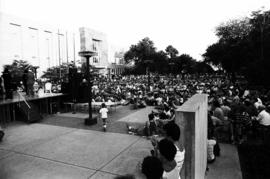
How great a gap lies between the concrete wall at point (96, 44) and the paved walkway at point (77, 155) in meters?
44.5

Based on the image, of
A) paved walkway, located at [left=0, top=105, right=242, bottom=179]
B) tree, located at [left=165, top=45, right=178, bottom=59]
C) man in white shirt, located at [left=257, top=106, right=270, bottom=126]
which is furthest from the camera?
tree, located at [left=165, top=45, right=178, bottom=59]

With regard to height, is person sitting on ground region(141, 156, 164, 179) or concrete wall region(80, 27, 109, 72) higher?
concrete wall region(80, 27, 109, 72)

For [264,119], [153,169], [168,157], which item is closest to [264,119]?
[264,119]

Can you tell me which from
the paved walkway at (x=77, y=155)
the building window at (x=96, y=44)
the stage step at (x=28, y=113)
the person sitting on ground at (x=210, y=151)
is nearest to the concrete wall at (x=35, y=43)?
the building window at (x=96, y=44)

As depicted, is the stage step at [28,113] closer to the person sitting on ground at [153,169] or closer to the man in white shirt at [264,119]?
the person sitting on ground at [153,169]

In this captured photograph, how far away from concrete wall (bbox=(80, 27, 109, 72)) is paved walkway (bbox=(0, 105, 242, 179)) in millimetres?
44540

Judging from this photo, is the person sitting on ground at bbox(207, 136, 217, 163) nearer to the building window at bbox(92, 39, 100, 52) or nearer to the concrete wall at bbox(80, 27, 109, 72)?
the concrete wall at bbox(80, 27, 109, 72)

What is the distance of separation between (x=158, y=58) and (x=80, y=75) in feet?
150

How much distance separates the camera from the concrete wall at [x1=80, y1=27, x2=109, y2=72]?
5038 cm

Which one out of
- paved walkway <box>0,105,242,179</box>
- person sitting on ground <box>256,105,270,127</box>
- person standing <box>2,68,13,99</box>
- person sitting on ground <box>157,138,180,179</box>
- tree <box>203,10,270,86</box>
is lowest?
paved walkway <box>0,105,242,179</box>

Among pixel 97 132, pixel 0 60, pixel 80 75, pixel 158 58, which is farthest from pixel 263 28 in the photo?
pixel 0 60

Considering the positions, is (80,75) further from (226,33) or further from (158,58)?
(158,58)

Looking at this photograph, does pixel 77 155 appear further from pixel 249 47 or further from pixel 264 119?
pixel 249 47

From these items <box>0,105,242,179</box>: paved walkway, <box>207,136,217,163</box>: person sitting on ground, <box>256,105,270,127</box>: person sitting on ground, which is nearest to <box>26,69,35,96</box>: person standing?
<box>0,105,242,179</box>: paved walkway
